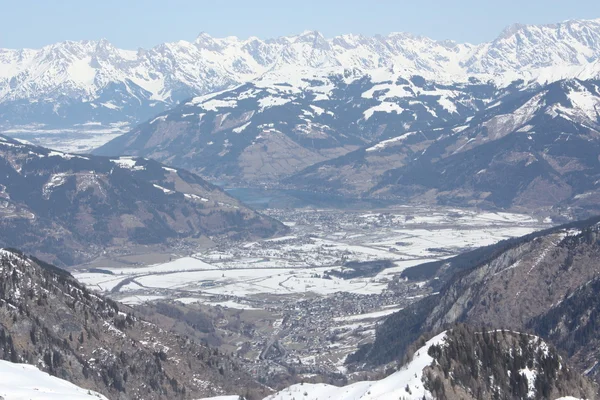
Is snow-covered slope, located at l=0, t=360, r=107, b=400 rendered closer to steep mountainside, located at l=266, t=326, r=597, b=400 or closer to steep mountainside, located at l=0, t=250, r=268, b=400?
steep mountainside, located at l=0, t=250, r=268, b=400

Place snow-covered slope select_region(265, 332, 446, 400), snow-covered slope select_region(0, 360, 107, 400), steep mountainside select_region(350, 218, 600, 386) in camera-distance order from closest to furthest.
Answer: snow-covered slope select_region(265, 332, 446, 400), snow-covered slope select_region(0, 360, 107, 400), steep mountainside select_region(350, 218, 600, 386)

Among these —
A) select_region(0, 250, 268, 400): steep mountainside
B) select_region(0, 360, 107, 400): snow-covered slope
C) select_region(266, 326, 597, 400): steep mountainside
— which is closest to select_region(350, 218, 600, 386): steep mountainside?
select_region(0, 250, 268, 400): steep mountainside

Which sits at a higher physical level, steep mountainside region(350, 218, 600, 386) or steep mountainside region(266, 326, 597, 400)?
steep mountainside region(266, 326, 597, 400)

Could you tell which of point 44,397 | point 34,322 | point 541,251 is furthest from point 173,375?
point 541,251

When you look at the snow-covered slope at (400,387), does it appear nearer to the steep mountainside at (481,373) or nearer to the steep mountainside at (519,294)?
the steep mountainside at (481,373)

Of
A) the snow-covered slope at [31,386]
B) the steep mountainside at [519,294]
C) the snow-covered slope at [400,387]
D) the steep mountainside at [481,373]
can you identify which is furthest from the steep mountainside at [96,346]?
the steep mountainside at [519,294]

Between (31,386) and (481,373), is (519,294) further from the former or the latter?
(31,386)

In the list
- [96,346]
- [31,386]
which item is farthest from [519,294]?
[31,386]
